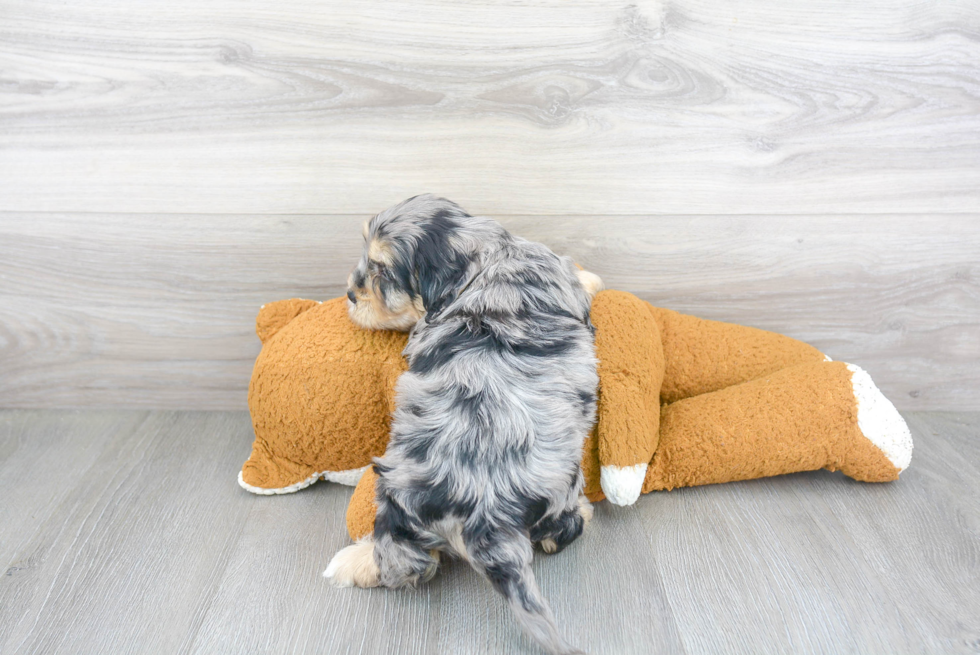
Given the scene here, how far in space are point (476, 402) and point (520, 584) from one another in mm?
380

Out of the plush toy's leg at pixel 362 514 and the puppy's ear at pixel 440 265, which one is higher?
the puppy's ear at pixel 440 265

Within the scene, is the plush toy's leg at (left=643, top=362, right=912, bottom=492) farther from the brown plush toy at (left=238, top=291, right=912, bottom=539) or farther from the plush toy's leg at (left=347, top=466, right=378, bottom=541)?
the plush toy's leg at (left=347, top=466, right=378, bottom=541)

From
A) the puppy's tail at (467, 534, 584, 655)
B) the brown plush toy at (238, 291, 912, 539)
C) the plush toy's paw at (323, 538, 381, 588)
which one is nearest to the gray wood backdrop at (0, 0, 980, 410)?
the brown plush toy at (238, 291, 912, 539)

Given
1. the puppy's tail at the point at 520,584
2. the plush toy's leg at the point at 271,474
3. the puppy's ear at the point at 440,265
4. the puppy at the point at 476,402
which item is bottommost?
the plush toy's leg at the point at 271,474

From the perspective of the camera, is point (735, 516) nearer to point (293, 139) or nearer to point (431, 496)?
point (431, 496)

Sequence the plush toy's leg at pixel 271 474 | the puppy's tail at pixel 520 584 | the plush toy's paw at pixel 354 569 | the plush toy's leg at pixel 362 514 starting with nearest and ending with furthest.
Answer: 1. the puppy's tail at pixel 520 584
2. the plush toy's paw at pixel 354 569
3. the plush toy's leg at pixel 362 514
4. the plush toy's leg at pixel 271 474

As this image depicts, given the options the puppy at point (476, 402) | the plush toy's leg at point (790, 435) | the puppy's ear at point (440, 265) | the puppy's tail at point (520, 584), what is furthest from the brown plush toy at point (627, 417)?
the puppy's tail at point (520, 584)

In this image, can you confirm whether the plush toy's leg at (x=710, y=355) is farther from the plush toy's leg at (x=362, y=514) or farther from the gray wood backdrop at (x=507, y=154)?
the plush toy's leg at (x=362, y=514)

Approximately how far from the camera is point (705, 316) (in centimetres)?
222

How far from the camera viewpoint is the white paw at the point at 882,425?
1821 mm

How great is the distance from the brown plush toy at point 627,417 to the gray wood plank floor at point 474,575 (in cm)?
10

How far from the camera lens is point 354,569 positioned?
1567mm

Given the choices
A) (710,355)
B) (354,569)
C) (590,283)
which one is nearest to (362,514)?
(354,569)

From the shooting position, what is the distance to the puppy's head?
5.21 ft
